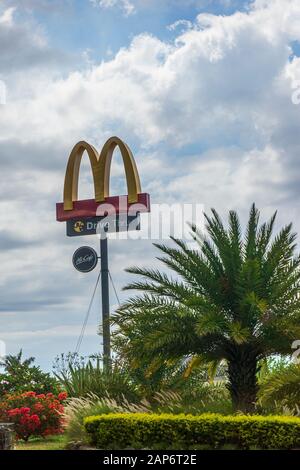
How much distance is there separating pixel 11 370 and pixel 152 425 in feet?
40.9

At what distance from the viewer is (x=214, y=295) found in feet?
79.0

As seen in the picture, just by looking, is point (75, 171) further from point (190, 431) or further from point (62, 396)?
point (190, 431)

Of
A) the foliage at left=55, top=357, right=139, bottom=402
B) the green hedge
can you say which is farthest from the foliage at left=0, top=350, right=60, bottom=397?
the green hedge

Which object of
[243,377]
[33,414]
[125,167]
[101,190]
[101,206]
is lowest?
[33,414]

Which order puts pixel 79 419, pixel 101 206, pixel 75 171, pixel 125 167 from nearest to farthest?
pixel 79 419, pixel 125 167, pixel 101 206, pixel 75 171

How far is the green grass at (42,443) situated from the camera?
76.7 feet

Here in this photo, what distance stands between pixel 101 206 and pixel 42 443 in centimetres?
1155

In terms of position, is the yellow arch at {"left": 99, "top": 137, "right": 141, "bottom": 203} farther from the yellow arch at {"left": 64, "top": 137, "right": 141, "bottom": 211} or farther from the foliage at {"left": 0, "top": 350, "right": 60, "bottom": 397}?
the foliage at {"left": 0, "top": 350, "right": 60, "bottom": 397}

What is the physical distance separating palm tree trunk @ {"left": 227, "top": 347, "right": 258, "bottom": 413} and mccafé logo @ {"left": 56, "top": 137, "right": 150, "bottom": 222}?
9.83m

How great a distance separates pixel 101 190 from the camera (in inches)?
1323

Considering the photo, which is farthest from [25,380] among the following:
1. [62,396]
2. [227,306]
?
[227,306]

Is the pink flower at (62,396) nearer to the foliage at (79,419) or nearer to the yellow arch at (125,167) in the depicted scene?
the foliage at (79,419)
